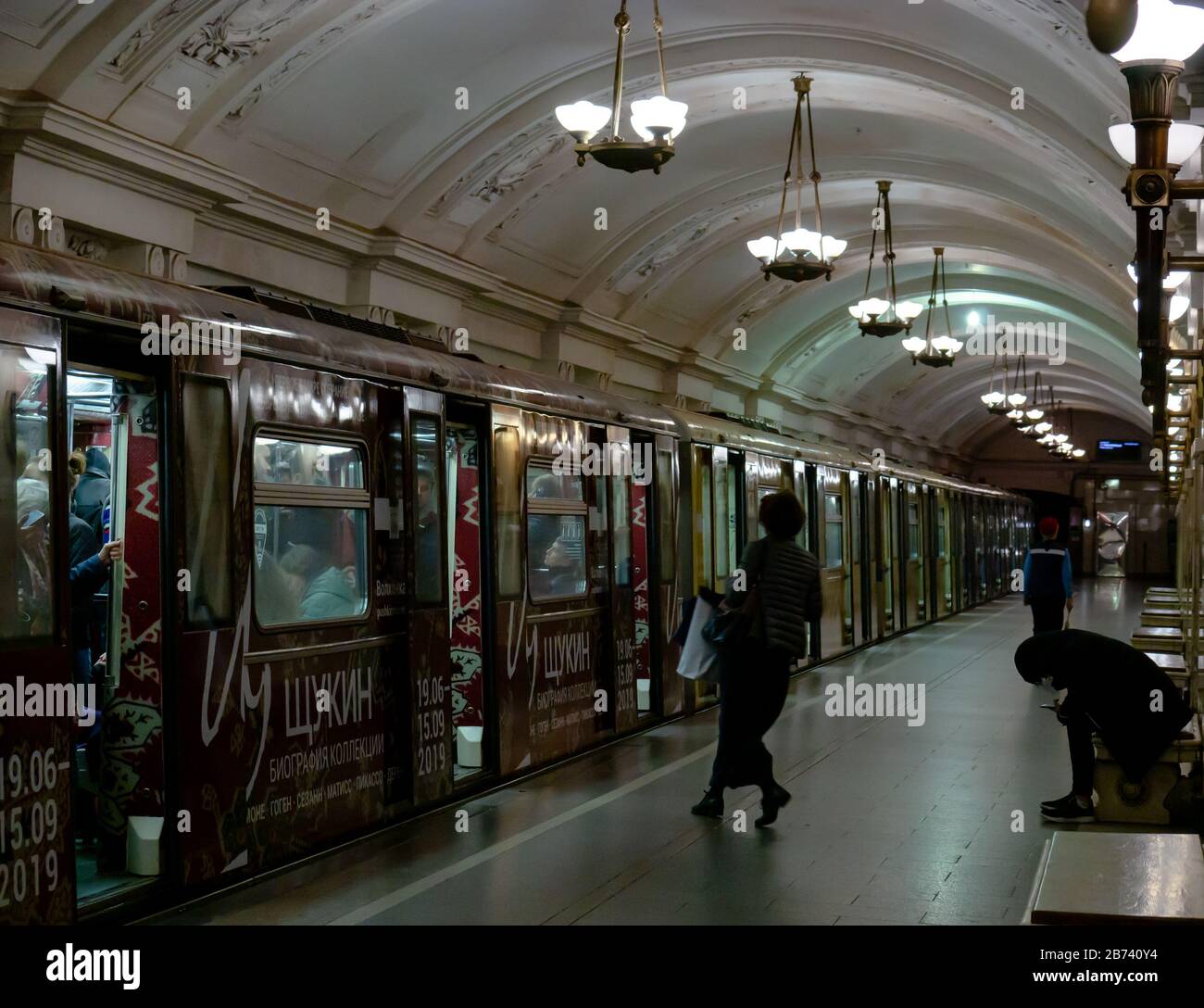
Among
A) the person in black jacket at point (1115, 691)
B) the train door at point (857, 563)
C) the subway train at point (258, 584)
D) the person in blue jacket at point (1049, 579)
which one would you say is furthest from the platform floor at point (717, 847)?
the train door at point (857, 563)

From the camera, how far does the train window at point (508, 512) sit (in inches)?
349

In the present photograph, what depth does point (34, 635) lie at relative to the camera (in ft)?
16.1

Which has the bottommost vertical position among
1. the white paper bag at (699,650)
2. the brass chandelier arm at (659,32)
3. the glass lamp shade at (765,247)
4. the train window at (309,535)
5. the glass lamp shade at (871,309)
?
the white paper bag at (699,650)

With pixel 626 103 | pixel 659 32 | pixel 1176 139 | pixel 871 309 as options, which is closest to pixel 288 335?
pixel 1176 139

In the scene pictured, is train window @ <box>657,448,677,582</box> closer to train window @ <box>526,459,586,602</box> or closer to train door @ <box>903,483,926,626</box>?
train window @ <box>526,459,586,602</box>

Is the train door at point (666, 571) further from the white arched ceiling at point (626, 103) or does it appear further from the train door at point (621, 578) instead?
the white arched ceiling at point (626, 103)

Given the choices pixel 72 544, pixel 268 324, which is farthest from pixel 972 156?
pixel 72 544

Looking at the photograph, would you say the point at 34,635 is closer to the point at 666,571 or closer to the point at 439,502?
the point at 439,502

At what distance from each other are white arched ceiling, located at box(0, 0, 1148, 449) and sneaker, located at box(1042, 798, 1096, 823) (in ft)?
15.3

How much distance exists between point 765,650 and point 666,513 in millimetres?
4365

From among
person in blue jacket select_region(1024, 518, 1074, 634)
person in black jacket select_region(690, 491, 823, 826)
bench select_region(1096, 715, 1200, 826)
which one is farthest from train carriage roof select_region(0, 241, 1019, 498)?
person in blue jacket select_region(1024, 518, 1074, 634)

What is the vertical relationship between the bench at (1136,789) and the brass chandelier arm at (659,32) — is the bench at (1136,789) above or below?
below

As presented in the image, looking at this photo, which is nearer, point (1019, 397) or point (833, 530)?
point (833, 530)

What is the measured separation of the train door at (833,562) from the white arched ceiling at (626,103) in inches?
153
